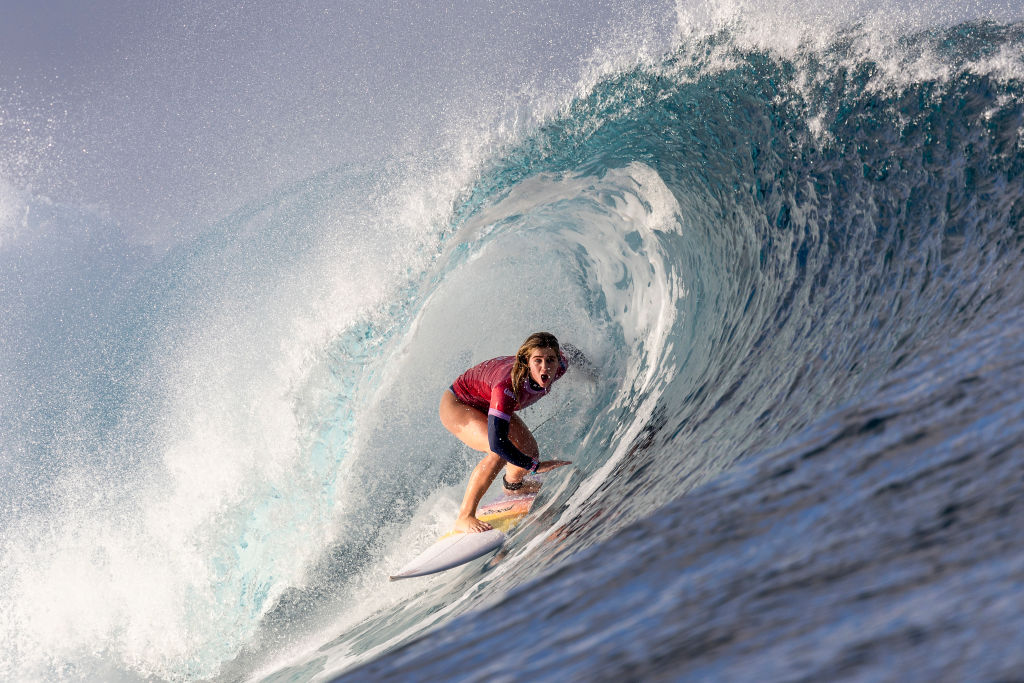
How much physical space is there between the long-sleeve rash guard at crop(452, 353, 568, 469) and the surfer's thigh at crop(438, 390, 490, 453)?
1.7 inches

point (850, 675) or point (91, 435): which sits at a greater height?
point (91, 435)

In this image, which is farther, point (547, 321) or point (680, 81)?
point (680, 81)

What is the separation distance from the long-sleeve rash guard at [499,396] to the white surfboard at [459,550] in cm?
45

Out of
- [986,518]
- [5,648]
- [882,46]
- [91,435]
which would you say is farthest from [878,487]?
[91,435]

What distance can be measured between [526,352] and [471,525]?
Result: 1039mm

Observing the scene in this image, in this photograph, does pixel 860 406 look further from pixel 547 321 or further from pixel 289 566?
pixel 289 566

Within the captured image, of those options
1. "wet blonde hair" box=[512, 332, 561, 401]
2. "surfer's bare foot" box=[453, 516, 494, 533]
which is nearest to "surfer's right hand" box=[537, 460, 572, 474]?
"surfer's bare foot" box=[453, 516, 494, 533]

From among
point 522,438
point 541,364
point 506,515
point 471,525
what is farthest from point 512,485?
point 541,364

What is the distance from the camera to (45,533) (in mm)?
6727

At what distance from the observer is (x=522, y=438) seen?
15.6 feet

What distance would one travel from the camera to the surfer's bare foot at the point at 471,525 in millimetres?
4561

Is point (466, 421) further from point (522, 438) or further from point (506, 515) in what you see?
point (506, 515)

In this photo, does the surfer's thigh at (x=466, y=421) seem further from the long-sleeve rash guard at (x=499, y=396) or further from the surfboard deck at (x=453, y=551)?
the surfboard deck at (x=453, y=551)

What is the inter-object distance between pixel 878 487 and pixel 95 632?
5294 mm
